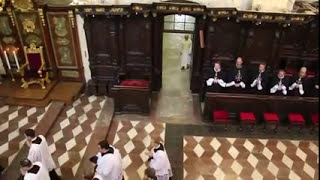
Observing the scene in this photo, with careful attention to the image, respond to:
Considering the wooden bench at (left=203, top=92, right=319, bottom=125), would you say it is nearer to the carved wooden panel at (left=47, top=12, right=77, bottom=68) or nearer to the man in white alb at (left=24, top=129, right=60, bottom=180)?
the carved wooden panel at (left=47, top=12, right=77, bottom=68)

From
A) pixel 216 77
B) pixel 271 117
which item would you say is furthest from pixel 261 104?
pixel 216 77

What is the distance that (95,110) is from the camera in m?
9.32

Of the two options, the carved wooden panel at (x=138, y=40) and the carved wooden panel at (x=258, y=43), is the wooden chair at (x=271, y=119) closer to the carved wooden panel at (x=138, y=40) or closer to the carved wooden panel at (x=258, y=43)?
the carved wooden panel at (x=258, y=43)

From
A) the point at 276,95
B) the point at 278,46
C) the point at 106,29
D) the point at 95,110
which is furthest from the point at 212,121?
the point at 106,29

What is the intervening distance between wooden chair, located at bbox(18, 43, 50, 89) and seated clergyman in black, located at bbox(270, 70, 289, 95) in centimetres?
693

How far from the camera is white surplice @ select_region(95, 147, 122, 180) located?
5.58 meters

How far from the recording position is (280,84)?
8875 mm

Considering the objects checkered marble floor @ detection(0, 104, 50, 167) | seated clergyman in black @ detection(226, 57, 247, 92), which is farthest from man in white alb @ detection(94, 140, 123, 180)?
seated clergyman in black @ detection(226, 57, 247, 92)

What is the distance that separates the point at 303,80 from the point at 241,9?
2.85m

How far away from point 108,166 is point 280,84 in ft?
18.7

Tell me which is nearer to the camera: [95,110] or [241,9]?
A: [241,9]

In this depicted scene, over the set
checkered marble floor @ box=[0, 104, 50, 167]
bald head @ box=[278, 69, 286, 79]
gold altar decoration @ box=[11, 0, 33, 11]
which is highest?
gold altar decoration @ box=[11, 0, 33, 11]

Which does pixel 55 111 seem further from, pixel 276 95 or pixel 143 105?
pixel 276 95

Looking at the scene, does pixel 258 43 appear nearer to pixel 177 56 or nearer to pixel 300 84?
pixel 300 84
